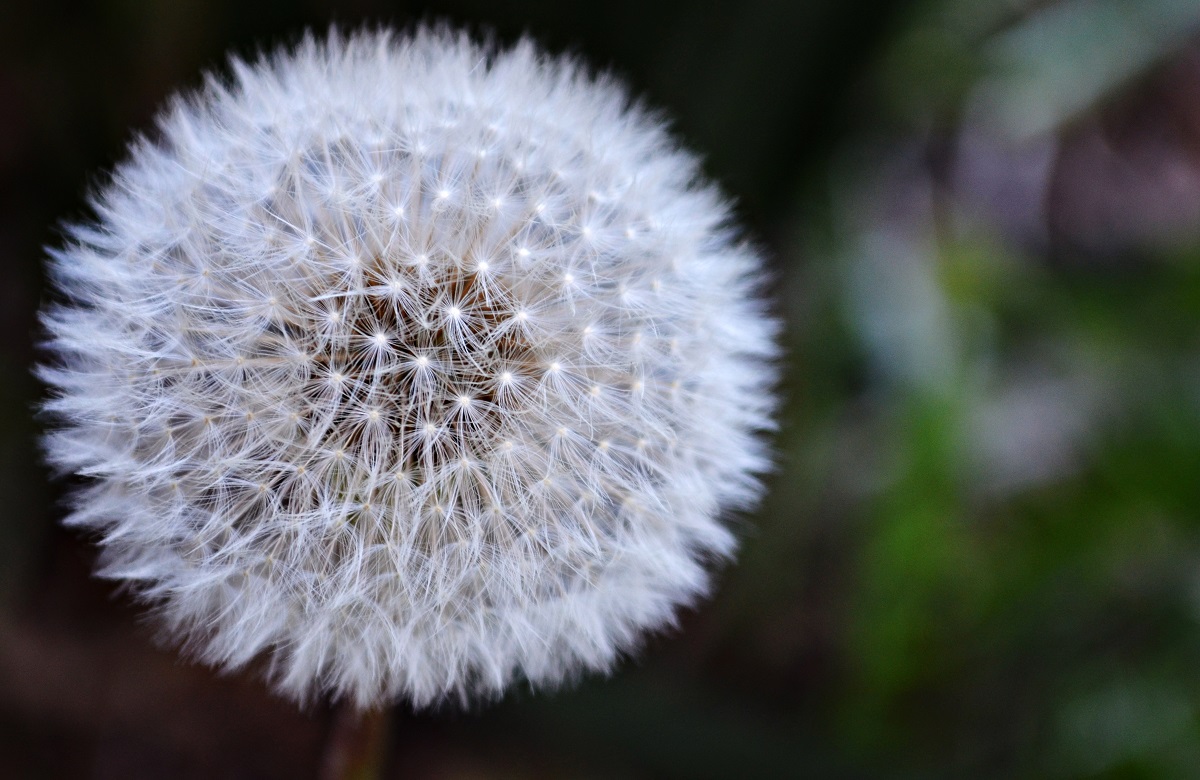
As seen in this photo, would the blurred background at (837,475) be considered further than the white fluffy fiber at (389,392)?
Yes

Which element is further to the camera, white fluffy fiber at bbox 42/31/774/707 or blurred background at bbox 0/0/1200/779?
blurred background at bbox 0/0/1200/779

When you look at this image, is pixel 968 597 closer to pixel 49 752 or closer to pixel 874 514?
pixel 874 514

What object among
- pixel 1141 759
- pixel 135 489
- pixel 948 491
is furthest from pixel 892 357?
pixel 135 489

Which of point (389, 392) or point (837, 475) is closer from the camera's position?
point (389, 392)

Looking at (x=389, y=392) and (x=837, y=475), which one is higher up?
(x=837, y=475)
